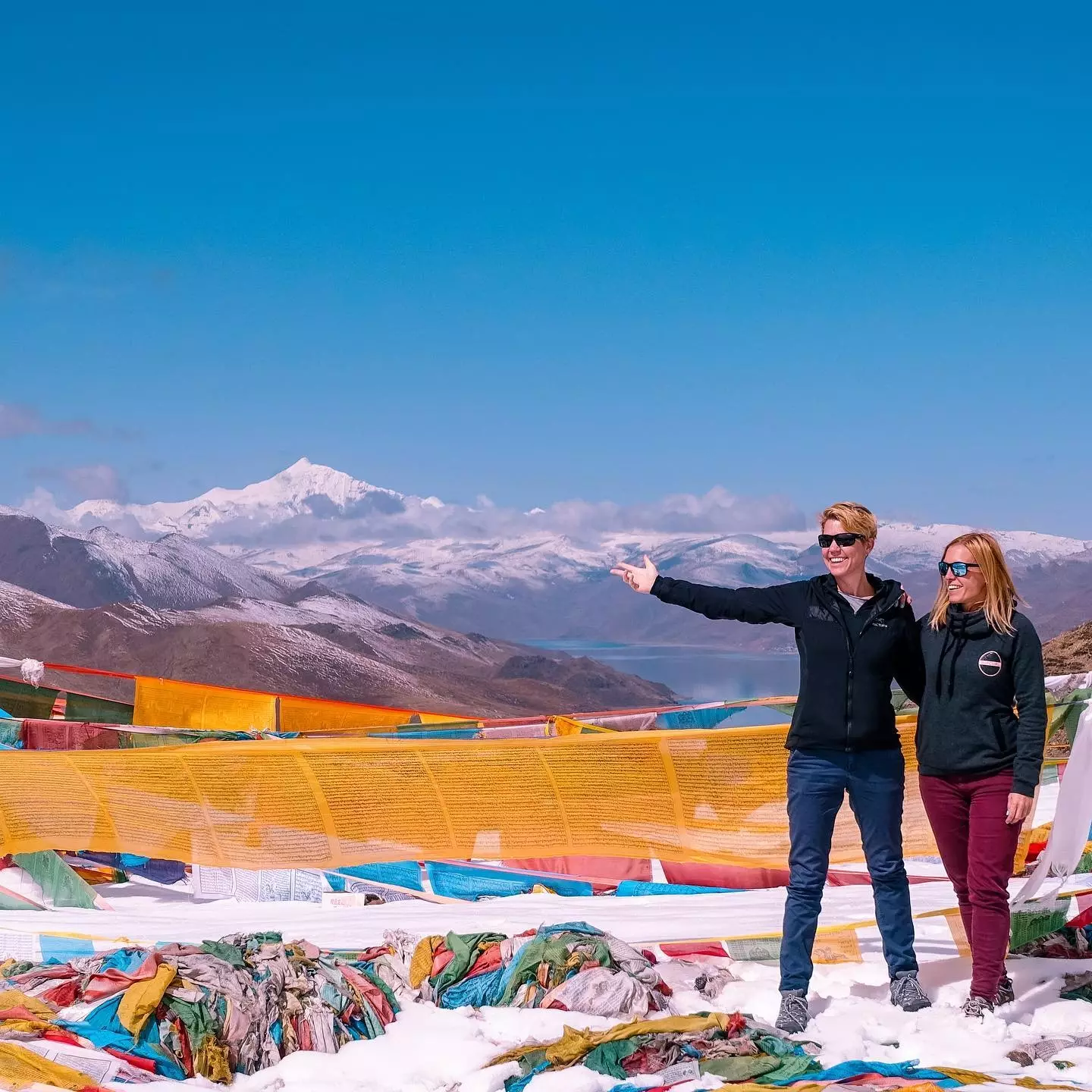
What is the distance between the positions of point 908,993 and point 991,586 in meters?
1.58

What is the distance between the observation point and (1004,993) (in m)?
4.53

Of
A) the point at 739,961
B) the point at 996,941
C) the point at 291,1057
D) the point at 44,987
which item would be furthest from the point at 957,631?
the point at 44,987

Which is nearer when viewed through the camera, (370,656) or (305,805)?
(305,805)

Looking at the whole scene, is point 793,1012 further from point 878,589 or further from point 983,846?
point 878,589

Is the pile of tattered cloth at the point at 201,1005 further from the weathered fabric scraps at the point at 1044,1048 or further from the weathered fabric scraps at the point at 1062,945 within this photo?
the weathered fabric scraps at the point at 1062,945

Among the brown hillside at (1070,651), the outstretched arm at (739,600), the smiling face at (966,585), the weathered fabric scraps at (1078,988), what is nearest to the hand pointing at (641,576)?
the outstretched arm at (739,600)

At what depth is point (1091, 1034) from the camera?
4270 mm

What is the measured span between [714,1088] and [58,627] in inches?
2994

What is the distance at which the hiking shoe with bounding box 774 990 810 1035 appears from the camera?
14.5 ft

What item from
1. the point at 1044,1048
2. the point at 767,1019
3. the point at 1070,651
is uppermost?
the point at 1070,651

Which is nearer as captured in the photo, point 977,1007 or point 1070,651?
point 977,1007

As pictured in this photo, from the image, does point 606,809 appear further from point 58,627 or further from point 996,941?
point 58,627

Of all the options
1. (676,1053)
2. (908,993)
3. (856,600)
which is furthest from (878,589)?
(676,1053)

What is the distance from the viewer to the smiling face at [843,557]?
4.58 meters
